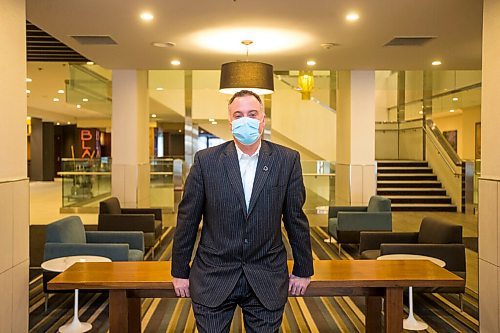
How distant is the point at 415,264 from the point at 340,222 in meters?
3.56

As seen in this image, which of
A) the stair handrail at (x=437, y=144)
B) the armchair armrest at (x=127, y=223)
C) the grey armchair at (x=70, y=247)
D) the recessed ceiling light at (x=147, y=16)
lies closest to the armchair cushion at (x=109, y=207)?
the armchair armrest at (x=127, y=223)

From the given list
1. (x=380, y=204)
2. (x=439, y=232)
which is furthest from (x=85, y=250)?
(x=380, y=204)

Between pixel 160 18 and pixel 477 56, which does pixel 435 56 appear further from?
pixel 160 18

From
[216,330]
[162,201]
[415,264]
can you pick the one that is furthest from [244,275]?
[162,201]

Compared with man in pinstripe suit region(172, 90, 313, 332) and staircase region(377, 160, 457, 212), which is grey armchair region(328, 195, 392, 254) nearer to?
man in pinstripe suit region(172, 90, 313, 332)

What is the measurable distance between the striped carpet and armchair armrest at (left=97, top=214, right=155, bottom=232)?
1611mm

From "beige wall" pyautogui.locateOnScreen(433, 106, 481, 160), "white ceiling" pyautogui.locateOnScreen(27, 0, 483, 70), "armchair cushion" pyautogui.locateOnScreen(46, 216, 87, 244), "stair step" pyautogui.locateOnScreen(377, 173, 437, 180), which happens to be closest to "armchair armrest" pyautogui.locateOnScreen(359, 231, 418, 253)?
"white ceiling" pyautogui.locateOnScreen(27, 0, 483, 70)

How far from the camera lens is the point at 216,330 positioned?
93.0 inches

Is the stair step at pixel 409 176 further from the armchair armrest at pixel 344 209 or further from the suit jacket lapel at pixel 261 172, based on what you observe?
the suit jacket lapel at pixel 261 172

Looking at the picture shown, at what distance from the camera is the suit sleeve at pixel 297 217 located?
2.46 m

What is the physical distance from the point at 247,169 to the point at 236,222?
0.26 metres

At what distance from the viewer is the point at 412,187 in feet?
44.7

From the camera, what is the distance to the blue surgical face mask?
7.72 ft

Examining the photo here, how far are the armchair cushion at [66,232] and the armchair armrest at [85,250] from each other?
10 centimetres
